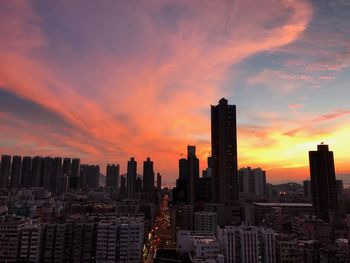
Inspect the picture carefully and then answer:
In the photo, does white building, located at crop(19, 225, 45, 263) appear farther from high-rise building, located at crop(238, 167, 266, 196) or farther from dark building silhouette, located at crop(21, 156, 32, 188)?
high-rise building, located at crop(238, 167, 266, 196)

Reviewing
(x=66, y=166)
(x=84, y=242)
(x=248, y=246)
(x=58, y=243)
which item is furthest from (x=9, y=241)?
(x=66, y=166)

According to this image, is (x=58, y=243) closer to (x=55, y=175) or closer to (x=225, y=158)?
(x=225, y=158)

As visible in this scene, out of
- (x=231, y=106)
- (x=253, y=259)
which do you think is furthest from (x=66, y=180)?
(x=253, y=259)

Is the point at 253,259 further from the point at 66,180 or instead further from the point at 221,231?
the point at 66,180

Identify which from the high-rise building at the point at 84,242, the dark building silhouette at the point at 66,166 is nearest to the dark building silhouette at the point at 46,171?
the dark building silhouette at the point at 66,166

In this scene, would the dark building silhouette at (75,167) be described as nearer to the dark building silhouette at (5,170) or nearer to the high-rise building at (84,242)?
the dark building silhouette at (5,170)
